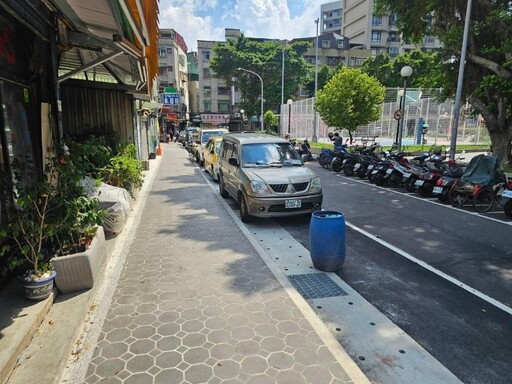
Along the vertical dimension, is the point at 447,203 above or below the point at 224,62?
below

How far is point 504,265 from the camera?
5.24 meters

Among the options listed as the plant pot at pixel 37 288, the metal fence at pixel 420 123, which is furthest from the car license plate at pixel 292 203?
the metal fence at pixel 420 123

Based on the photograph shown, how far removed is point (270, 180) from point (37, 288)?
4.36m

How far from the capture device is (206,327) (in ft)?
11.7

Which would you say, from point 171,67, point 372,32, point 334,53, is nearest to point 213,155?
point 171,67

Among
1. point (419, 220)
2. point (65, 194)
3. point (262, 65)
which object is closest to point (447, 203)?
point (419, 220)

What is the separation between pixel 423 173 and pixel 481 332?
7.43 metres

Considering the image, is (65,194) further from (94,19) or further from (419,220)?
(419,220)

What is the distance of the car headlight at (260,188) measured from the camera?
22.3ft

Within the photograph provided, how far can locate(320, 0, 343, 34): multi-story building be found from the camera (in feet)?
279

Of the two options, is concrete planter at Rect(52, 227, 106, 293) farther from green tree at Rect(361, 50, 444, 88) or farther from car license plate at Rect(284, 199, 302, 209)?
green tree at Rect(361, 50, 444, 88)

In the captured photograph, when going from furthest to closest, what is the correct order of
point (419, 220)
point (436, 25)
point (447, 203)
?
point (436, 25) < point (447, 203) < point (419, 220)

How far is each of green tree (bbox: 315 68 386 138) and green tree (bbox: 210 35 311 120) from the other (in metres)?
25.1

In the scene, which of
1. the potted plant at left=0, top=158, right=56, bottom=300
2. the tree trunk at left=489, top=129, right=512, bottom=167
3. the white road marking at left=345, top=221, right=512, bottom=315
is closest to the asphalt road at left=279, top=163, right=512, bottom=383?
the white road marking at left=345, top=221, right=512, bottom=315
